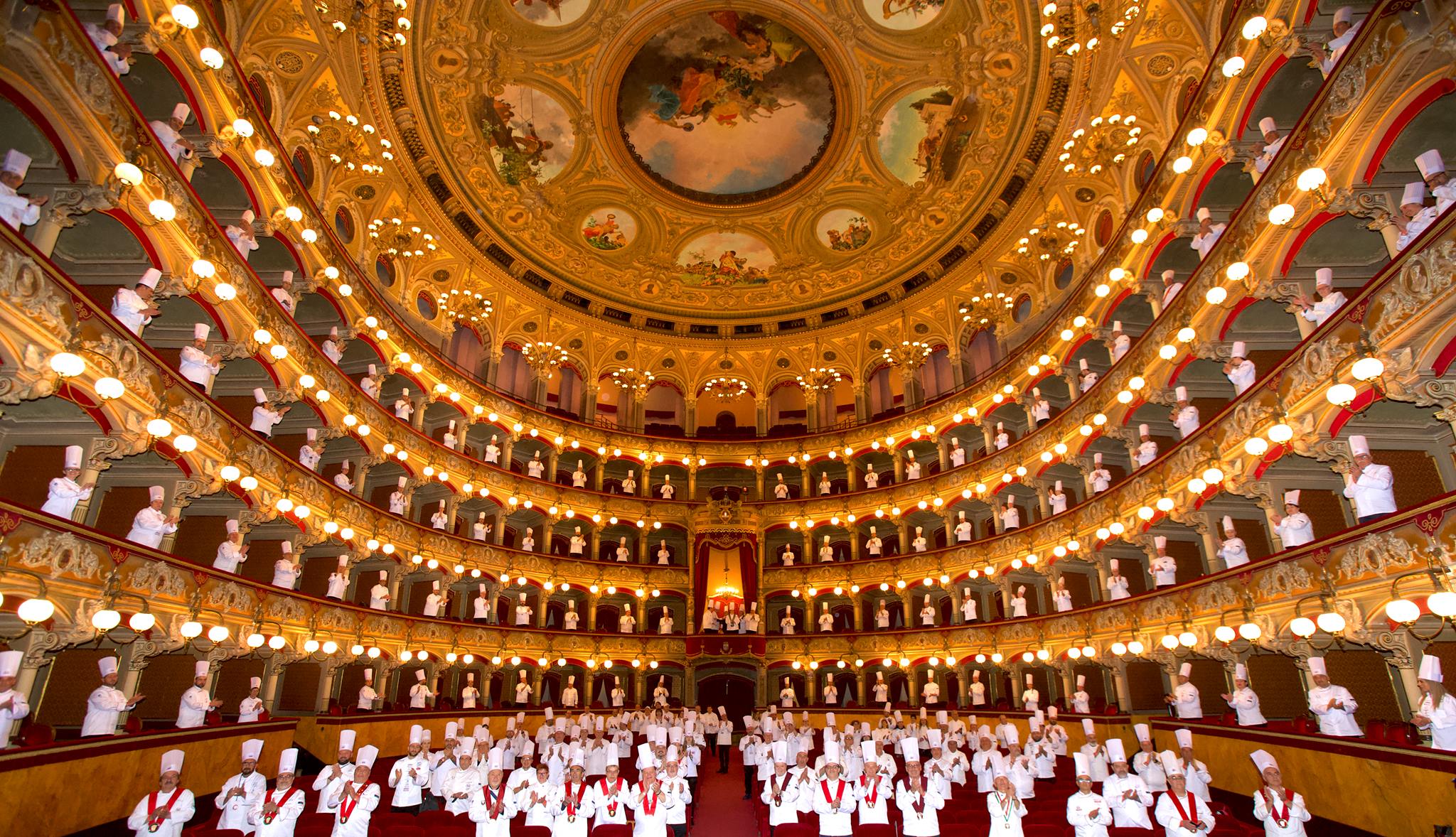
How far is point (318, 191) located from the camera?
26.3 meters

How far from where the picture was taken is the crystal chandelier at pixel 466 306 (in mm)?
35375

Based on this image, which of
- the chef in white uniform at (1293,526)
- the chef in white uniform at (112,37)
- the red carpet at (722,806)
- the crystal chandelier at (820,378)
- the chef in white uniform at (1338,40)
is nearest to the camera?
the chef in white uniform at (1338,40)

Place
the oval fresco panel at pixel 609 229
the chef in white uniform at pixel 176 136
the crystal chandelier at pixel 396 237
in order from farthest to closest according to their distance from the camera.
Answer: the oval fresco panel at pixel 609 229
the crystal chandelier at pixel 396 237
the chef in white uniform at pixel 176 136

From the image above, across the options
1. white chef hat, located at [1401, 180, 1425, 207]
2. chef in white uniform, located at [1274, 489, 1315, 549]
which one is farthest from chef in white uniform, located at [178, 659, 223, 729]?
white chef hat, located at [1401, 180, 1425, 207]

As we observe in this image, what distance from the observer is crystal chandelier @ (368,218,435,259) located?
99.1ft

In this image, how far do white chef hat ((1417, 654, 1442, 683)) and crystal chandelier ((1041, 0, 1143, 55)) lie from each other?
15747 millimetres

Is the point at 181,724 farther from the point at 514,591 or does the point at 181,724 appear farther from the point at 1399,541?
the point at 1399,541

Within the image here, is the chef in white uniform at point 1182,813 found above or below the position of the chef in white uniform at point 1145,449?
below

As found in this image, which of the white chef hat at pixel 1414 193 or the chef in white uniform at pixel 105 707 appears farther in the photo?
the chef in white uniform at pixel 105 707

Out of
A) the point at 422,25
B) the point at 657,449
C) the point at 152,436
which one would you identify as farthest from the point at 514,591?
Result: the point at 422,25

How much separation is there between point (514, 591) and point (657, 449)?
10887 mm

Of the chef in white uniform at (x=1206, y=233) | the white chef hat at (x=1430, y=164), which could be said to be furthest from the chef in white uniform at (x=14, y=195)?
the chef in white uniform at (x=1206, y=233)

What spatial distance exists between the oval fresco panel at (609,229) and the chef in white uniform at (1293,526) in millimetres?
30817

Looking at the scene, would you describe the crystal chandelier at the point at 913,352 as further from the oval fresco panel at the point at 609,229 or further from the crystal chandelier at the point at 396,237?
the crystal chandelier at the point at 396,237
